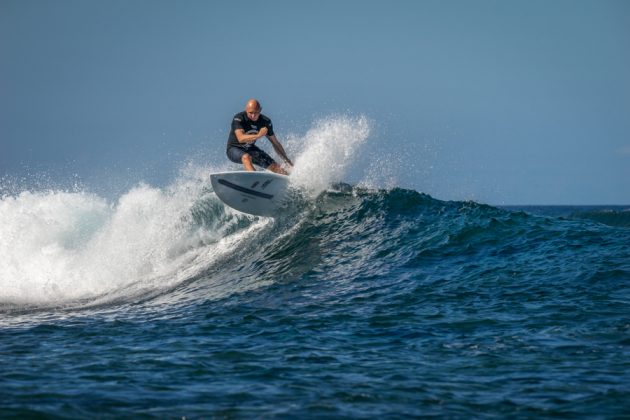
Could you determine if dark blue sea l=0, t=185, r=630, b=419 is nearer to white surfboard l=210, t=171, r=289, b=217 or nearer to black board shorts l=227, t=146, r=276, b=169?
white surfboard l=210, t=171, r=289, b=217

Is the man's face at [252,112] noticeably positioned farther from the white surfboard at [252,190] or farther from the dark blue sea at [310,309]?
the dark blue sea at [310,309]

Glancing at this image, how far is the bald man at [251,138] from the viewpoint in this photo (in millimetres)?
12953

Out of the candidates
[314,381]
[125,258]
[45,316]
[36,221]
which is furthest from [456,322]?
[36,221]

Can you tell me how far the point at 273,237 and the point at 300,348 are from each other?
704 centimetres

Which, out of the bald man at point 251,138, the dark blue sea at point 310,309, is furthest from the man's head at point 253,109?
the dark blue sea at point 310,309

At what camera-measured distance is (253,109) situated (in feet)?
42.3

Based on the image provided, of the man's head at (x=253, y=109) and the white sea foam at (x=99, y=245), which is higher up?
the man's head at (x=253, y=109)

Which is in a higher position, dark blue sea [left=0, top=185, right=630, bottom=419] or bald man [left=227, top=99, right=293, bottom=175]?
bald man [left=227, top=99, right=293, bottom=175]

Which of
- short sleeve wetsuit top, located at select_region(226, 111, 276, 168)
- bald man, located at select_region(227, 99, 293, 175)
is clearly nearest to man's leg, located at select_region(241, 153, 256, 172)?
bald man, located at select_region(227, 99, 293, 175)

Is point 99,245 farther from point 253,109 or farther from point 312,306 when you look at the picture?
point 312,306

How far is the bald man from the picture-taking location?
13.0 m

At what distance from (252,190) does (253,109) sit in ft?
5.55

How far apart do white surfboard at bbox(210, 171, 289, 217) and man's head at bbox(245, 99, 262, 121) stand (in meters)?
1.14

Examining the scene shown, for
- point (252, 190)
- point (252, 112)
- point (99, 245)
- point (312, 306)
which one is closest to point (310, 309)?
point (312, 306)
